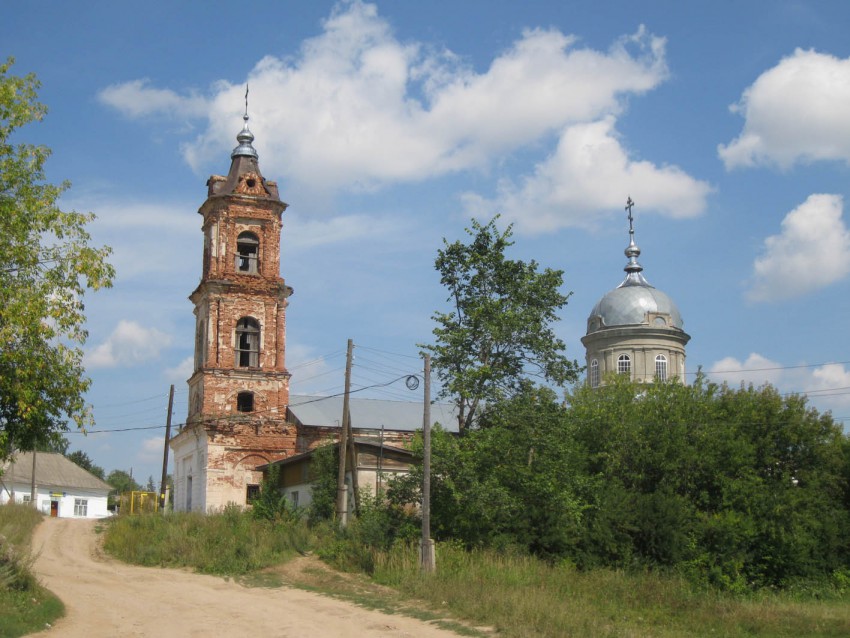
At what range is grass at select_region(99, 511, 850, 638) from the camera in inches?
711

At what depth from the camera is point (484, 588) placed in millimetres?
20188

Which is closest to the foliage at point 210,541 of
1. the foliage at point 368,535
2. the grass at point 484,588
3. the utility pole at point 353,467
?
the grass at point 484,588

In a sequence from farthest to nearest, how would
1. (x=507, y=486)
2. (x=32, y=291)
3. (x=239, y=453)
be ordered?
(x=239, y=453) < (x=507, y=486) < (x=32, y=291)

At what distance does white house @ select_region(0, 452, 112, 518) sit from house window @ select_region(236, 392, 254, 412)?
31.5 m

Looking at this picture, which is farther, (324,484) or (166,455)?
(166,455)

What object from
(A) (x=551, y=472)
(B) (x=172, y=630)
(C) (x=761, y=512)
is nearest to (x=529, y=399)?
(A) (x=551, y=472)

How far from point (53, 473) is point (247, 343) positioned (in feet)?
121

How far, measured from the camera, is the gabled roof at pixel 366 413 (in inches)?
1596

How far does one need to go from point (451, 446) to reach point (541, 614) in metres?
10.0

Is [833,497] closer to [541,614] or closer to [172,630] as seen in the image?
[541,614]

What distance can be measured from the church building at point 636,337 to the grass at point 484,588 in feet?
69.9

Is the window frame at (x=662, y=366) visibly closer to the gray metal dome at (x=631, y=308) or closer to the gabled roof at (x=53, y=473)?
the gray metal dome at (x=631, y=308)

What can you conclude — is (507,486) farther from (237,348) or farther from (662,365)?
(662,365)

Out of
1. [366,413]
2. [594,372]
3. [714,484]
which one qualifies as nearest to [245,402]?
[366,413]
